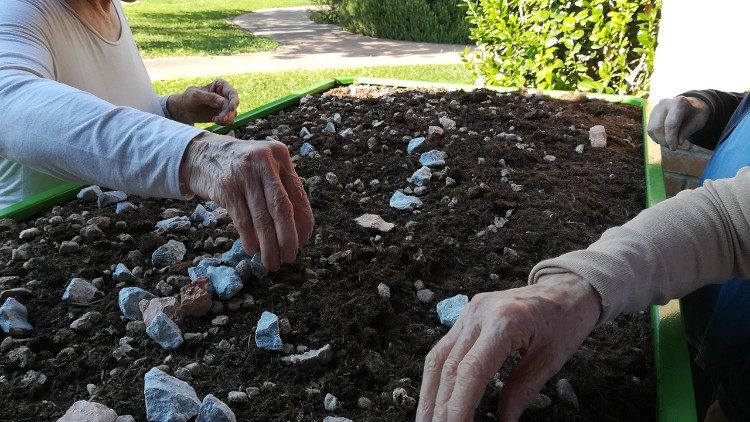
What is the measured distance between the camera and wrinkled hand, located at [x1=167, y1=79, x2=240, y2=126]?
231 centimetres

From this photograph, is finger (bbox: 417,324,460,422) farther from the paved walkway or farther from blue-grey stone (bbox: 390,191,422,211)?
the paved walkway

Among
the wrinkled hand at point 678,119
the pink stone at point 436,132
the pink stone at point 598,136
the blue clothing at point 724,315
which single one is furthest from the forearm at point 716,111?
the pink stone at point 436,132

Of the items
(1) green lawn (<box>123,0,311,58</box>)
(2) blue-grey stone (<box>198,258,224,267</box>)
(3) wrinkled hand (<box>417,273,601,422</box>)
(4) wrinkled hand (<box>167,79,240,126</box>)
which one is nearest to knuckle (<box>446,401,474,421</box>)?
(3) wrinkled hand (<box>417,273,601,422</box>)

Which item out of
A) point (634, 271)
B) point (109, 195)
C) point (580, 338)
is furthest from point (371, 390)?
point (109, 195)

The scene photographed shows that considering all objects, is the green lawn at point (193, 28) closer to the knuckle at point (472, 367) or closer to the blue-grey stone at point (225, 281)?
the blue-grey stone at point (225, 281)

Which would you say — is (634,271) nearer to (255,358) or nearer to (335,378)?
(335,378)

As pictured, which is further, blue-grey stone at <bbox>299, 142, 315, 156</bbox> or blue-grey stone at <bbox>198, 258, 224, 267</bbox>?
blue-grey stone at <bbox>299, 142, 315, 156</bbox>

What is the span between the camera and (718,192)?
1.00 m

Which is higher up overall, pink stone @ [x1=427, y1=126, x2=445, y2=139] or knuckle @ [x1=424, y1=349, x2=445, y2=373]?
knuckle @ [x1=424, y1=349, x2=445, y2=373]

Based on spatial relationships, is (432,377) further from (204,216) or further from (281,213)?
(204,216)

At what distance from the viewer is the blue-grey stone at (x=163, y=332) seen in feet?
4.09

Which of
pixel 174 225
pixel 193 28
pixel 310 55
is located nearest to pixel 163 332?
pixel 174 225

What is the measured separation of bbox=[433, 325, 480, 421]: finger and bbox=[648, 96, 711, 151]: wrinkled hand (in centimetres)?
114

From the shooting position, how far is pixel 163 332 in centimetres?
125
